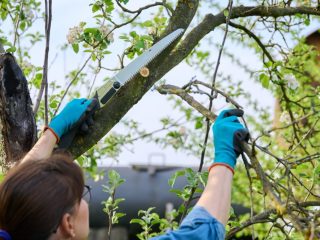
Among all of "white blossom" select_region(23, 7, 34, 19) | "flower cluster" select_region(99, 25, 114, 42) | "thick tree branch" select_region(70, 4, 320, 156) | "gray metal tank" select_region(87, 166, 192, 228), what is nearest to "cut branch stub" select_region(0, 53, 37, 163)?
"thick tree branch" select_region(70, 4, 320, 156)

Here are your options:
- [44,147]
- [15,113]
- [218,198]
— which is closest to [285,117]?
[15,113]

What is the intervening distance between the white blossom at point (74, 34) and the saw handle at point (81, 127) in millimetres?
599

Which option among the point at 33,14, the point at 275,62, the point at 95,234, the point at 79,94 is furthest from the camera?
the point at 95,234

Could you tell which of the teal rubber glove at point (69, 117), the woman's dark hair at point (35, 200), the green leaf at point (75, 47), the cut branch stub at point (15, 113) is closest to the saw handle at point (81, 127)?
the teal rubber glove at point (69, 117)

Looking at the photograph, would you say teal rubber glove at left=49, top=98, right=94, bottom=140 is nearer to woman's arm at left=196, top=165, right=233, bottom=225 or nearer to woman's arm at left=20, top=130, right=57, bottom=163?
woman's arm at left=20, top=130, right=57, bottom=163

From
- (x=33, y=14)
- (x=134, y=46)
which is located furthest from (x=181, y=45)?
(x=33, y=14)

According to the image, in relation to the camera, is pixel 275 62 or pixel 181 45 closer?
pixel 181 45

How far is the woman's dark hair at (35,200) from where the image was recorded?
1958mm

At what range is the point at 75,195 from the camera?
6.81 ft

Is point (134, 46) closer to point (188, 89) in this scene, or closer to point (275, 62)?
point (188, 89)

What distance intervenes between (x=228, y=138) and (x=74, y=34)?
4.67ft

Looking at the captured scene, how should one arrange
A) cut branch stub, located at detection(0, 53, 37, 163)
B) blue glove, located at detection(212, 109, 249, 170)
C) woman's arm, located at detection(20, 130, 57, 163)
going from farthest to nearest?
cut branch stub, located at detection(0, 53, 37, 163) → woman's arm, located at detection(20, 130, 57, 163) → blue glove, located at detection(212, 109, 249, 170)

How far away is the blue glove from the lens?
7.36ft

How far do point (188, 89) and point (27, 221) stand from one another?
4.78ft
